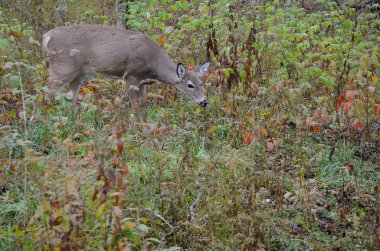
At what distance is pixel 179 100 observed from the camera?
8.84 metres

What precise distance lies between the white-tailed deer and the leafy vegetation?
10.1 inches

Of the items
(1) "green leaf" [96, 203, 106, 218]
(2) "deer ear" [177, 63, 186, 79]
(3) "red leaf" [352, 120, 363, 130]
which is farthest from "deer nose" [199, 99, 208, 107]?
(1) "green leaf" [96, 203, 106, 218]

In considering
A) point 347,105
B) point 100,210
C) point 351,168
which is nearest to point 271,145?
point 351,168

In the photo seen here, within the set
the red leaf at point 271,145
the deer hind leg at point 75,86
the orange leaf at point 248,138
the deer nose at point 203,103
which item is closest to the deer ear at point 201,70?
the deer nose at point 203,103

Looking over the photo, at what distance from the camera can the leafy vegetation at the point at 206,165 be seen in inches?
145

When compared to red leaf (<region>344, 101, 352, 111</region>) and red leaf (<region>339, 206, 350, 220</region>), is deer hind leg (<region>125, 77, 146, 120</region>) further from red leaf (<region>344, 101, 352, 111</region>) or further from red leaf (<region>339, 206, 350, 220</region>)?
red leaf (<region>339, 206, 350, 220</region>)

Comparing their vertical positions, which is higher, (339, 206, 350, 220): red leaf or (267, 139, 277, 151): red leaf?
(267, 139, 277, 151): red leaf

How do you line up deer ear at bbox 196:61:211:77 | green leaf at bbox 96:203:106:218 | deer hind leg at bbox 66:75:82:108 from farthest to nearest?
deer ear at bbox 196:61:211:77 → deer hind leg at bbox 66:75:82:108 → green leaf at bbox 96:203:106:218

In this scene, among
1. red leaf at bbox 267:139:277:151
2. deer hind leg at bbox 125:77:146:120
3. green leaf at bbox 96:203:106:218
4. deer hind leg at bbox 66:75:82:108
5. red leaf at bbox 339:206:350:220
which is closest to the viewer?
green leaf at bbox 96:203:106:218

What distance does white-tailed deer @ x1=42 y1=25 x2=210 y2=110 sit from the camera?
8.10 metres

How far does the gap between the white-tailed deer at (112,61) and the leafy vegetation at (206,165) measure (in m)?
0.26

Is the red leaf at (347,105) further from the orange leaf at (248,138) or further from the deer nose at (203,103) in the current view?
the deer nose at (203,103)

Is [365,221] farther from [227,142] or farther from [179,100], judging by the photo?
[179,100]

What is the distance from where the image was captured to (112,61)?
8562 millimetres
